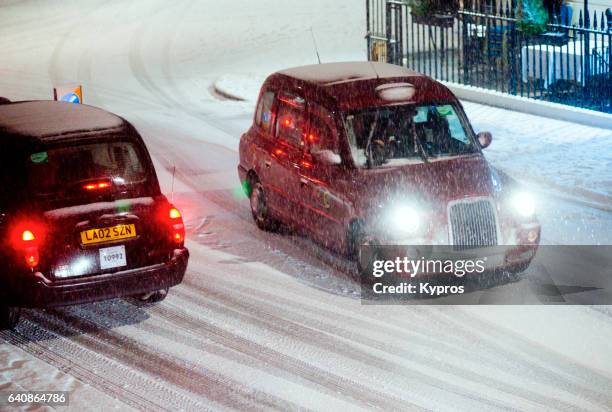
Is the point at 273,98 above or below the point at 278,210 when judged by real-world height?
above

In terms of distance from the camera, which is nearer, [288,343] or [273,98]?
[288,343]

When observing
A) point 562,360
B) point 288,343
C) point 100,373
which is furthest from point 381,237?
point 100,373

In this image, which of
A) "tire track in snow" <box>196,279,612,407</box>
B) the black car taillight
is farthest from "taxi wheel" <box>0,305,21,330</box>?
"tire track in snow" <box>196,279,612,407</box>

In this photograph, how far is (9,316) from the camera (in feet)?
32.7

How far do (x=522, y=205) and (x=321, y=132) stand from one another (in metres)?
2.21

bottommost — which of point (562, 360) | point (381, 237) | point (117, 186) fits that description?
point (562, 360)

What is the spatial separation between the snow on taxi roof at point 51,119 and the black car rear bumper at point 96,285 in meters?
1.35

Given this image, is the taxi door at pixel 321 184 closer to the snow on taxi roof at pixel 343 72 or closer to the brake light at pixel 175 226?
the snow on taxi roof at pixel 343 72

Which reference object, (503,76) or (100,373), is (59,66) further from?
(100,373)

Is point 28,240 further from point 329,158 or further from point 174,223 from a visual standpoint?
point 329,158

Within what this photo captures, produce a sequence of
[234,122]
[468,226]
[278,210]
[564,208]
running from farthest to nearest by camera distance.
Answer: [234,122], [564,208], [278,210], [468,226]

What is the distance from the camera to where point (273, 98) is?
41.6 ft

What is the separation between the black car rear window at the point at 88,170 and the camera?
9789mm

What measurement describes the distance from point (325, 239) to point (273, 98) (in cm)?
212
